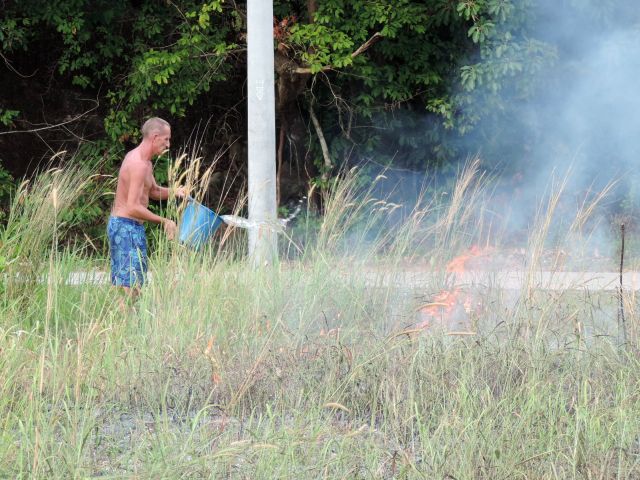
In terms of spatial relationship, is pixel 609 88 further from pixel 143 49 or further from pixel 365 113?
pixel 143 49

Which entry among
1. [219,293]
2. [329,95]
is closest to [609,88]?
[329,95]

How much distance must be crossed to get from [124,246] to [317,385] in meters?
2.84

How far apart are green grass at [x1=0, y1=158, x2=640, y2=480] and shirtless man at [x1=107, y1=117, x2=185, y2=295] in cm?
84

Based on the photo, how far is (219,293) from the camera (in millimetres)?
5027

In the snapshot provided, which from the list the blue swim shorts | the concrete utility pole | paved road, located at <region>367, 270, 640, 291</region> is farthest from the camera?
the concrete utility pole

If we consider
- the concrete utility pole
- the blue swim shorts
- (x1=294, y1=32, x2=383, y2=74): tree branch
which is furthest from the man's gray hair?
(x1=294, y1=32, x2=383, y2=74): tree branch

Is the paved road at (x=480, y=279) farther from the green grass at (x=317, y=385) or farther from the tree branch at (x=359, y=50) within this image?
the tree branch at (x=359, y=50)

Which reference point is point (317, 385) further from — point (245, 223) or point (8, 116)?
point (8, 116)

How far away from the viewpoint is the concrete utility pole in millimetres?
7055

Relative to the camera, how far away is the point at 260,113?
24.2 feet

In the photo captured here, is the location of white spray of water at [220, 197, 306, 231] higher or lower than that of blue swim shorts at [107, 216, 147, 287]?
higher

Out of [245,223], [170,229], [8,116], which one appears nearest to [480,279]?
[245,223]

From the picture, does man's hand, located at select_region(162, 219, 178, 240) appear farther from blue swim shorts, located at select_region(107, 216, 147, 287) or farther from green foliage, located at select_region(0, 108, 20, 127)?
green foliage, located at select_region(0, 108, 20, 127)

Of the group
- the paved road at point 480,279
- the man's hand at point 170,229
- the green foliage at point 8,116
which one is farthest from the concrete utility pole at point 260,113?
the green foliage at point 8,116
